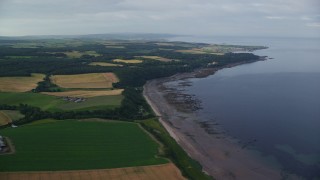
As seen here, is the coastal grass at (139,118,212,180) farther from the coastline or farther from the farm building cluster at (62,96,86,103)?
the farm building cluster at (62,96,86,103)

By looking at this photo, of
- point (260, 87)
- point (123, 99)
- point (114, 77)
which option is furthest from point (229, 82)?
point (123, 99)

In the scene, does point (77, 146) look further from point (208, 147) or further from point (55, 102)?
point (55, 102)

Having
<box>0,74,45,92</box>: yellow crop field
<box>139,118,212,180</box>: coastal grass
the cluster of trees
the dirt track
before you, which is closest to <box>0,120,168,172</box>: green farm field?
the dirt track

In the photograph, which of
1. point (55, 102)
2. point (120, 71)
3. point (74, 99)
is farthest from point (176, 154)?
point (120, 71)

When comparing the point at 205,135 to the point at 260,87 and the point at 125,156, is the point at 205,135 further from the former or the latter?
the point at 260,87

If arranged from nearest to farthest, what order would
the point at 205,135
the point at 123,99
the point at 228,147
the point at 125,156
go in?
the point at 125,156 < the point at 228,147 < the point at 205,135 < the point at 123,99

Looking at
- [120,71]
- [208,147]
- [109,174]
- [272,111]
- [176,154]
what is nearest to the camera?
[109,174]
